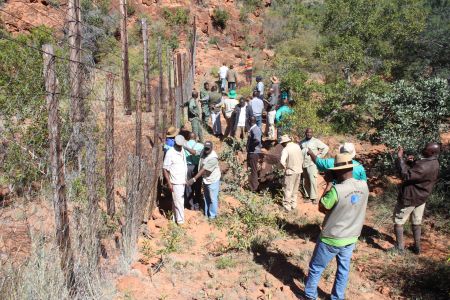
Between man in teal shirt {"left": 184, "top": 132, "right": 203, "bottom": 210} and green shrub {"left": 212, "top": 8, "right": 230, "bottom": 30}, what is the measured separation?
18.8 metres

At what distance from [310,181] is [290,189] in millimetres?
636

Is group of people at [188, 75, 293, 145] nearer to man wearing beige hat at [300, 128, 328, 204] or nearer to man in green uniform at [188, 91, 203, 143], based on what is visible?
man in green uniform at [188, 91, 203, 143]

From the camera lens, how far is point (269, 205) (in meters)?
7.86

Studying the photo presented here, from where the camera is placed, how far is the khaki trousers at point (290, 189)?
Result: 7.34 metres

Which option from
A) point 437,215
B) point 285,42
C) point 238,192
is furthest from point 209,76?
point 437,215

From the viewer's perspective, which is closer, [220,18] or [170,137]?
[170,137]

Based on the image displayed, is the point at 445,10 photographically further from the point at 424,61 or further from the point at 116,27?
the point at 116,27

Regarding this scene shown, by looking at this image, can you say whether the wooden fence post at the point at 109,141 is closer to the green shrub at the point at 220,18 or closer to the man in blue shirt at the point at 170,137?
the man in blue shirt at the point at 170,137

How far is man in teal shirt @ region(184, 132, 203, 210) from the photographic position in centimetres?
712

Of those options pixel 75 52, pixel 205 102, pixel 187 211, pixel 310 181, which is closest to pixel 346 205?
pixel 310 181

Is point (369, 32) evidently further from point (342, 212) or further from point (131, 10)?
point (342, 212)

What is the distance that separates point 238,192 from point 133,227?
11.5ft

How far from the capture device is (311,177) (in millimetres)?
7754

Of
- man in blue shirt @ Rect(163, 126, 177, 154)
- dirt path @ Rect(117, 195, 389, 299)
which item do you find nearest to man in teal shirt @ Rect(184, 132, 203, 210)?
man in blue shirt @ Rect(163, 126, 177, 154)
